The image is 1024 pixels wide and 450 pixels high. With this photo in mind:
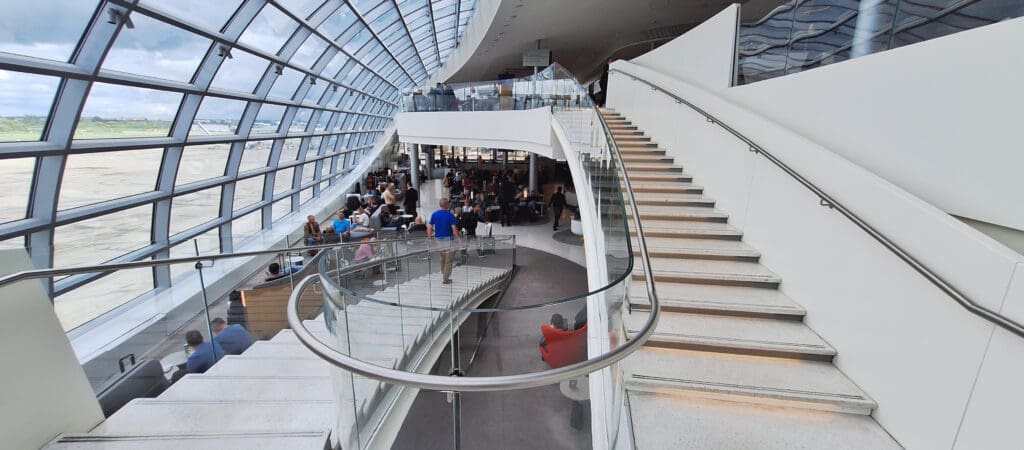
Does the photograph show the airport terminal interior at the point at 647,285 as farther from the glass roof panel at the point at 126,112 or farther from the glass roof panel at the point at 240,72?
the glass roof panel at the point at 240,72

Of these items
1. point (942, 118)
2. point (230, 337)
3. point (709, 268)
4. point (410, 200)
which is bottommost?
point (410, 200)

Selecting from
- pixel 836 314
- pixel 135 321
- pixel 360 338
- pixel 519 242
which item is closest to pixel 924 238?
pixel 836 314

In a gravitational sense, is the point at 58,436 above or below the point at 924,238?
below

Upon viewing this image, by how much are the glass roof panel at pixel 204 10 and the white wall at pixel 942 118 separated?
929 cm

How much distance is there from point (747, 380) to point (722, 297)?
81cm

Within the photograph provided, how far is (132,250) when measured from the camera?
8.20 metres

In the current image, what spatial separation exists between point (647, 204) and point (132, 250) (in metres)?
9.83

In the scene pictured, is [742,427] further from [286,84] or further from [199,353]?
[286,84]

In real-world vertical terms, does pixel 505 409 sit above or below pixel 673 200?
below

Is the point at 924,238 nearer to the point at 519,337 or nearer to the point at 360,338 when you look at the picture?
the point at 519,337

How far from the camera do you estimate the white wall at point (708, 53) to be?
5031 millimetres

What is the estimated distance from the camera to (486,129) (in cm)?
1259

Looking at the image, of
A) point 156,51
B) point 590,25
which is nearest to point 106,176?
point 156,51

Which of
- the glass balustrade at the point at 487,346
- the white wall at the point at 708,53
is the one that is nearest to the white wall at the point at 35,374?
the glass balustrade at the point at 487,346
